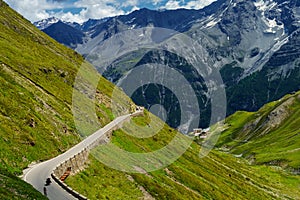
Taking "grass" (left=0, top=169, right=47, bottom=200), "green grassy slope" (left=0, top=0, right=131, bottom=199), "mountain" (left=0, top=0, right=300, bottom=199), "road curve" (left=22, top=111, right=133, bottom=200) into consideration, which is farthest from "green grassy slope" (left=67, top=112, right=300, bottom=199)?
"grass" (left=0, top=169, right=47, bottom=200)

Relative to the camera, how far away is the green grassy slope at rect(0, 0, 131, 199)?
5109cm

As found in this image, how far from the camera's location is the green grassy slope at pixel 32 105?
51.1m

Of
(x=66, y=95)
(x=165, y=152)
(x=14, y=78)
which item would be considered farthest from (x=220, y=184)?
(x=14, y=78)

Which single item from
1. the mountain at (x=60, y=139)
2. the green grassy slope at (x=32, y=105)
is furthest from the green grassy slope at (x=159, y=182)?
the green grassy slope at (x=32, y=105)

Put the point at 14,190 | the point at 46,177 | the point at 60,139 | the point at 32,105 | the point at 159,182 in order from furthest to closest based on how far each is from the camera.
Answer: the point at 159,182
the point at 32,105
the point at 60,139
the point at 46,177
the point at 14,190

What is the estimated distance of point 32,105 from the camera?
68.3 meters

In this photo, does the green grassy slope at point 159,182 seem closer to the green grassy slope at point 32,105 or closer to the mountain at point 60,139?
the mountain at point 60,139

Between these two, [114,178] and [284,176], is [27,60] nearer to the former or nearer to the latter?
[114,178]

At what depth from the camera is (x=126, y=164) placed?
69.2 meters

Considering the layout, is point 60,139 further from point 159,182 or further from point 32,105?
point 159,182

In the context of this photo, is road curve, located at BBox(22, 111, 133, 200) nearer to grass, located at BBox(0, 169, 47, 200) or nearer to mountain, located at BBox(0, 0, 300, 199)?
mountain, located at BBox(0, 0, 300, 199)

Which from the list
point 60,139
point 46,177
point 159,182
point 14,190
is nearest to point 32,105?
point 60,139

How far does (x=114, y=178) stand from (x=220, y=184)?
49.2 metres

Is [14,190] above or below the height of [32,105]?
below
